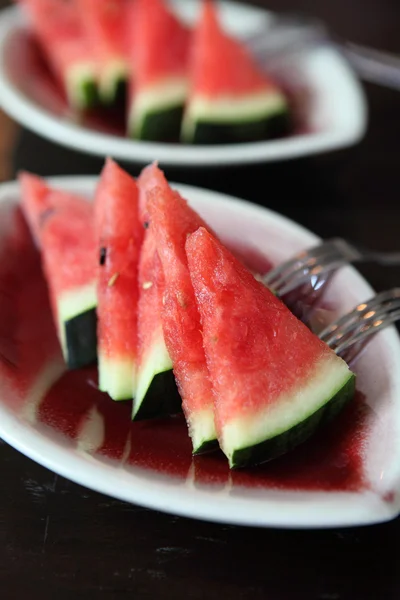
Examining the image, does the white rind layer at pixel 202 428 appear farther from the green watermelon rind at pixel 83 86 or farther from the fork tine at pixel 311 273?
the green watermelon rind at pixel 83 86

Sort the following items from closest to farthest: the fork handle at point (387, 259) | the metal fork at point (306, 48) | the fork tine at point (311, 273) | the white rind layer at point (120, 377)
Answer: the white rind layer at point (120, 377)
the fork tine at point (311, 273)
the fork handle at point (387, 259)
the metal fork at point (306, 48)

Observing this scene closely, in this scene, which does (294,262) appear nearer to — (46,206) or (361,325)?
(361,325)

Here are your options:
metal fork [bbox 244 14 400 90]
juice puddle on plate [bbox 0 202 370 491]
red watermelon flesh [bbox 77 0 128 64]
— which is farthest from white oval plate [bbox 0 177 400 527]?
metal fork [bbox 244 14 400 90]

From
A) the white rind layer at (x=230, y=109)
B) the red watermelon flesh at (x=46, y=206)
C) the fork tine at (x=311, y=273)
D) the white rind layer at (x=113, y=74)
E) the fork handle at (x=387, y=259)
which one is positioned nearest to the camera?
the fork tine at (x=311, y=273)

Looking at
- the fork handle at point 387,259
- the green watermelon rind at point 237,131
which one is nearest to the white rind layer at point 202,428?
the fork handle at point 387,259

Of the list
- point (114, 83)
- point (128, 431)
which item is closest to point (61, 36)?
point (114, 83)

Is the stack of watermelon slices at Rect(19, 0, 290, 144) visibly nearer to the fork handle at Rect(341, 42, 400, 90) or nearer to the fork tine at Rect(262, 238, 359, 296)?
the fork handle at Rect(341, 42, 400, 90)

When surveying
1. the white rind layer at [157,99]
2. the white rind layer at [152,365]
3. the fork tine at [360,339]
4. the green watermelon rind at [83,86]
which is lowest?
the white rind layer at [152,365]

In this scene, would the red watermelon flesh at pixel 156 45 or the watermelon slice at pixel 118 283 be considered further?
the red watermelon flesh at pixel 156 45
